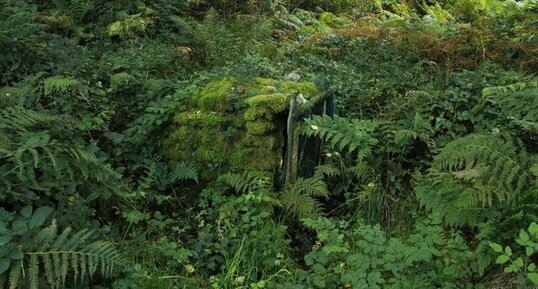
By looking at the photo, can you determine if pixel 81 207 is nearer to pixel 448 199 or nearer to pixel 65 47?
pixel 448 199

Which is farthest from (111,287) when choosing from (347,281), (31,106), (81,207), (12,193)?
(31,106)

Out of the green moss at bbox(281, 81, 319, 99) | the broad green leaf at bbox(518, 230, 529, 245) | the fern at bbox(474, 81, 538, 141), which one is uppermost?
the fern at bbox(474, 81, 538, 141)

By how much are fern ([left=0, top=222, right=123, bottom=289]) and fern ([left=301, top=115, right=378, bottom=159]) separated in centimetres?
201

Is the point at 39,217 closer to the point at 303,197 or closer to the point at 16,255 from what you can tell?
the point at 16,255

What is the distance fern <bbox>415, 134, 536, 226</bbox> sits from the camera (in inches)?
125

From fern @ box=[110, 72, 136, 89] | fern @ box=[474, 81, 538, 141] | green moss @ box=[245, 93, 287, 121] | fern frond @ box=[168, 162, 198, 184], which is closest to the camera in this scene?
fern @ box=[474, 81, 538, 141]

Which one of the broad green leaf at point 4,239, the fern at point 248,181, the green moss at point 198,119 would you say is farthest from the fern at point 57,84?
the broad green leaf at point 4,239

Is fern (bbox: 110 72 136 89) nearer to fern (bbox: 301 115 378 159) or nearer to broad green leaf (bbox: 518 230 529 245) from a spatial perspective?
fern (bbox: 301 115 378 159)

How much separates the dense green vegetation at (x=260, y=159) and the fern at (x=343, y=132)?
0.05ft

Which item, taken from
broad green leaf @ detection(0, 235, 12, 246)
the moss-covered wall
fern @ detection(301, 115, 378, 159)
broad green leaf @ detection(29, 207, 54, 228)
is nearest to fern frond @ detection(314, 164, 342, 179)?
fern @ detection(301, 115, 378, 159)

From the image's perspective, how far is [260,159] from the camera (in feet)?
14.2

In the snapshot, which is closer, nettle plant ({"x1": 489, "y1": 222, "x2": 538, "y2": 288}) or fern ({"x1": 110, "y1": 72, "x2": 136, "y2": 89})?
nettle plant ({"x1": 489, "y1": 222, "x2": 538, "y2": 288})

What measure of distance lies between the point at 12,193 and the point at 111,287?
2.40ft

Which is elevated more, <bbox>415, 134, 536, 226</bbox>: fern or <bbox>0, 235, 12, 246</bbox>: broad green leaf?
<bbox>415, 134, 536, 226</bbox>: fern
